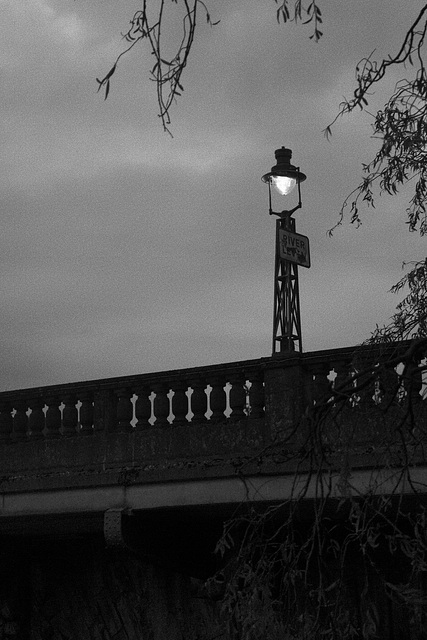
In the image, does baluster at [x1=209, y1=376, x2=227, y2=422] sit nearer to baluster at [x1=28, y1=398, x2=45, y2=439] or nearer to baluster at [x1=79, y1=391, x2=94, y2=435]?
baluster at [x1=79, y1=391, x2=94, y2=435]

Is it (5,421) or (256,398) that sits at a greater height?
(5,421)

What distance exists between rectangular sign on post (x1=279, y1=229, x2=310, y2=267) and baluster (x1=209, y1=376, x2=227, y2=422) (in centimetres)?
142

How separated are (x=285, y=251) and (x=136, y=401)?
2.11 meters

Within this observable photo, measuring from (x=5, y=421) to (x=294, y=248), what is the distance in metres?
3.66

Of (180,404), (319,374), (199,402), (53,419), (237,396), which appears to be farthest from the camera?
(53,419)

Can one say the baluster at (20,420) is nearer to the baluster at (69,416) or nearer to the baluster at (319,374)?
the baluster at (69,416)

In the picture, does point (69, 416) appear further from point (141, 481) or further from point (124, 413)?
point (141, 481)

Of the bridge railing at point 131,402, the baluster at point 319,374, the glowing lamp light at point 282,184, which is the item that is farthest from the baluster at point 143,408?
the glowing lamp light at point 282,184

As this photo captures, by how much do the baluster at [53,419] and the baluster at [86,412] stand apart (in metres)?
0.30

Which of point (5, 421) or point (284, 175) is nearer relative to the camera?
point (284, 175)

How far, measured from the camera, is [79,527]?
10.7 meters

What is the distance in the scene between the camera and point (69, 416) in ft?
36.2

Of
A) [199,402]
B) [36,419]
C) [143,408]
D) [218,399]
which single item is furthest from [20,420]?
[218,399]

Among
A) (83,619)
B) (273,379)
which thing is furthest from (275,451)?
(83,619)
